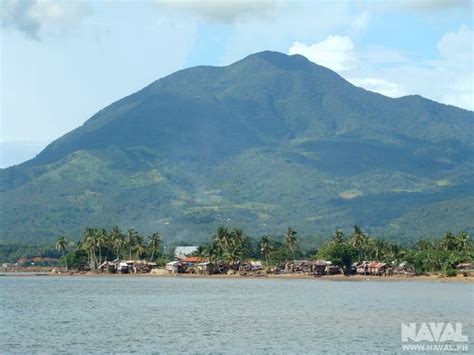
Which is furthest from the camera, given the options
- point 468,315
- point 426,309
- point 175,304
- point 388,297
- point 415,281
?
point 415,281

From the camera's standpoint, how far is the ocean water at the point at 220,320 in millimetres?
60031

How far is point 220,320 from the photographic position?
76688 mm

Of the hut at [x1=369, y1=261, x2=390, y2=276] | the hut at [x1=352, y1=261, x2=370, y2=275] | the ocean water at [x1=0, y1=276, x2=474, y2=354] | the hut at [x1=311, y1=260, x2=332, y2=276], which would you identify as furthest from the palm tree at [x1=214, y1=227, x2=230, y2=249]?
the ocean water at [x1=0, y1=276, x2=474, y2=354]

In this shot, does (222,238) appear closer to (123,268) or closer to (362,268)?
(123,268)

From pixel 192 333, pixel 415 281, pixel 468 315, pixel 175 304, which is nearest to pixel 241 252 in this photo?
pixel 415 281

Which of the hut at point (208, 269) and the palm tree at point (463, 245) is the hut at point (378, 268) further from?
the hut at point (208, 269)

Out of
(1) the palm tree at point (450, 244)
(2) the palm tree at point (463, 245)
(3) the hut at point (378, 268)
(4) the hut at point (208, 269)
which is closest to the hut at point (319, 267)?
(3) the hut at point (378, 268)

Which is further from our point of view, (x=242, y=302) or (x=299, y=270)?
(x=299, y=270)

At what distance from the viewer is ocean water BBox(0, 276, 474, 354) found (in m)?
60.0

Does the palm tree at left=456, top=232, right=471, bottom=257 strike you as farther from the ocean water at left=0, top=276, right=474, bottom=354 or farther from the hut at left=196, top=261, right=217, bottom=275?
the ocean water at left=0, top=276, right=474, bottom=354

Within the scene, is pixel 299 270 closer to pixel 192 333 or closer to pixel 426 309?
pixel 426 309

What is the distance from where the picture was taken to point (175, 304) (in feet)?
313

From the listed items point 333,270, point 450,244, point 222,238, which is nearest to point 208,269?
point 222,238

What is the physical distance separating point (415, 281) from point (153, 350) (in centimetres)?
10713
